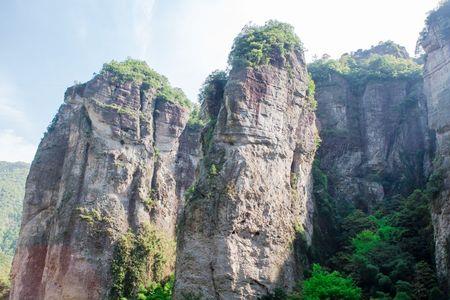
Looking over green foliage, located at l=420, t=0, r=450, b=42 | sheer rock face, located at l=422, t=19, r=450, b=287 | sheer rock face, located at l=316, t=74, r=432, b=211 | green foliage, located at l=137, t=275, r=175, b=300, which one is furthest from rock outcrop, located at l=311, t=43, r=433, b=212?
green foliage, located at l=137, t=275, r=175, b=300

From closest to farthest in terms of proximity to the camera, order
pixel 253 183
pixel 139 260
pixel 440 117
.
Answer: pixel 253 183 < pixel 440 117 < pixel 139 260

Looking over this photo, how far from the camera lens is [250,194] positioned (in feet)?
76.3

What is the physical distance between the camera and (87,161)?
108 ft

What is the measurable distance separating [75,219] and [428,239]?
20103mm

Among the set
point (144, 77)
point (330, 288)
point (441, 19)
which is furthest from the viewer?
point (144, 77)

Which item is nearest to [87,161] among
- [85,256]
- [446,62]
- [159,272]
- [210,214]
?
[85,256]

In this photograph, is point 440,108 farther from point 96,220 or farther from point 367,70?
point 96,220

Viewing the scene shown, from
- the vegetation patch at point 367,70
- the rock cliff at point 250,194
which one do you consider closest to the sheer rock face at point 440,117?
the rock cliff at point 250,194

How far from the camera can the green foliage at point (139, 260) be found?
101 ft

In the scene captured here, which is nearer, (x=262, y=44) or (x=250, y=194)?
(x=250, y=194)

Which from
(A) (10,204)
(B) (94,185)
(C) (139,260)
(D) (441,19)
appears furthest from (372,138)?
(A) (10,204)

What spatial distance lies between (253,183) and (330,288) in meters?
5.82

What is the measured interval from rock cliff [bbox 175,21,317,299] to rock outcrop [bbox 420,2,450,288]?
21.1ft

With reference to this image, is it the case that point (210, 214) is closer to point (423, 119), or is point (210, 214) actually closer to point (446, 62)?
point (446, 62)
